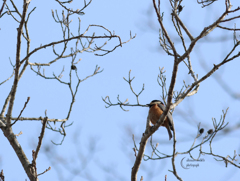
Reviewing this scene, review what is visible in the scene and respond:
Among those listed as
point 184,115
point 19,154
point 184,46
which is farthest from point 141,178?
point 184,46

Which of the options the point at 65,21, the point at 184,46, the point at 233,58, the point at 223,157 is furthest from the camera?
the point at 65,21

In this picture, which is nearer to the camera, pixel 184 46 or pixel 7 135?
pixel 7 135

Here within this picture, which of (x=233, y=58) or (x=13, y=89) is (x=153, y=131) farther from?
(x=13, y=89)

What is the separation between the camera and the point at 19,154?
368 cm

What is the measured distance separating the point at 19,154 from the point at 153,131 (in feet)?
5.27

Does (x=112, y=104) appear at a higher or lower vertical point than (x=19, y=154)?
higher

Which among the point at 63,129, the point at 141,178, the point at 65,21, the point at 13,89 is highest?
the point at 65,21

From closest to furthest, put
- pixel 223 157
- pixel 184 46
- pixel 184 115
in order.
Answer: pixel 184 115 → pixel 223 157 → pixel 184 46

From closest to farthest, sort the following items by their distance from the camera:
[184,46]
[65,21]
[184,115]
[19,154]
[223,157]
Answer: [184,115] < [19,154] < [223,157] < [184,46] < [65,21]

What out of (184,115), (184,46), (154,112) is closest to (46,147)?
(154,112)

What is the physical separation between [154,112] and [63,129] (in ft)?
6.26

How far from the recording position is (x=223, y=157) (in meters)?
4.80

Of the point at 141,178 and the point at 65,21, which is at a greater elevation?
the point at 65,21

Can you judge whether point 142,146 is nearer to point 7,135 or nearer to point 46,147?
point 7,135
